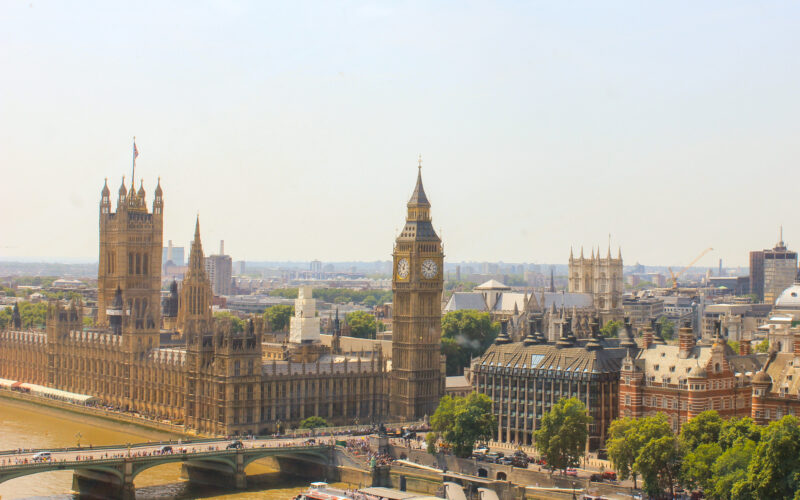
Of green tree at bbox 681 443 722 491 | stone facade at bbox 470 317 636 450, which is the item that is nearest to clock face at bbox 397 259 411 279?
Answer: stone facade at bbox 470 317 636 450

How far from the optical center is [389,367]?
5497 inches

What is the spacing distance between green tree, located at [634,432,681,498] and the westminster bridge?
2844cm

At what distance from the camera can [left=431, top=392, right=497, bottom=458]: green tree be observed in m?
110

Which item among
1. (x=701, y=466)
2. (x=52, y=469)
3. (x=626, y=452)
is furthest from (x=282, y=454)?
(x=701, y=466)

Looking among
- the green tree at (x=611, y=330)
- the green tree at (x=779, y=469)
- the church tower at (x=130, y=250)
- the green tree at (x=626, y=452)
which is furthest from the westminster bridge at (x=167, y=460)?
the green tree at (x=611, y=330)

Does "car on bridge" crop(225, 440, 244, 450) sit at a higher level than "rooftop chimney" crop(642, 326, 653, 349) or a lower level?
lower

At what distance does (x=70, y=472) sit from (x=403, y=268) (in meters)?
40.1

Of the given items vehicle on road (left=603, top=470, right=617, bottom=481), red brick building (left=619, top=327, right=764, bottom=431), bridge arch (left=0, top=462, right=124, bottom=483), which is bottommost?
vehicle on road (left=603, top=470, right=617, bottom=481)

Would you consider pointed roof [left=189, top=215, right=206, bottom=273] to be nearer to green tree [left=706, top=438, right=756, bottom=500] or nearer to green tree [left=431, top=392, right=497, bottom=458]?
green tree [left=431, top=392, right=497, bottom=458]

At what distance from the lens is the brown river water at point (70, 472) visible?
4126 inches

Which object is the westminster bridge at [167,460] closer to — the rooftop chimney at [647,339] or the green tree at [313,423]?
the green tree at [313,423]

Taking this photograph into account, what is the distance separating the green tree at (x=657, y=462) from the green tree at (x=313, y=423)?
128 ft

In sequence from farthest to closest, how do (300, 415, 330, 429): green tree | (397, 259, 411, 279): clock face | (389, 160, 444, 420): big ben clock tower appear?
(397, 259, 411, 279): clock face, (389, 160, 444, 420): big ben clock tower, (300, 415, 330, 429): green tree

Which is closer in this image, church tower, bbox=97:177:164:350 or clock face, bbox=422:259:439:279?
clock face, bbox=422:259:439:279
